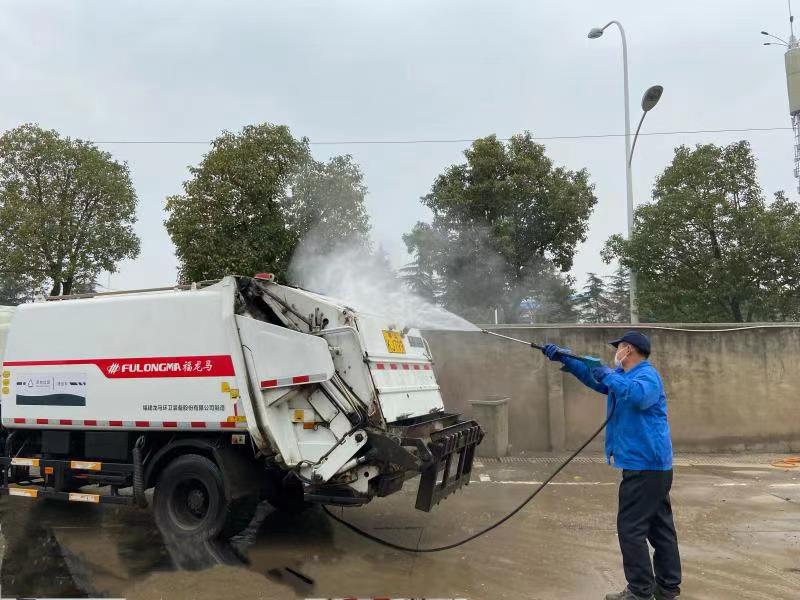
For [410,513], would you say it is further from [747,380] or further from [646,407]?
[747,380]

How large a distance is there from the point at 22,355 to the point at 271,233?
8.74m

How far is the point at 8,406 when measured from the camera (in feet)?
20.5

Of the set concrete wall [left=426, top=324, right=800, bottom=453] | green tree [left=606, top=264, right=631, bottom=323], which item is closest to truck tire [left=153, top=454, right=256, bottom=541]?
concrete wall [left=426, top=324, right=800, bottom=453]

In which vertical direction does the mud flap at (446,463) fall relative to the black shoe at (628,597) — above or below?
above

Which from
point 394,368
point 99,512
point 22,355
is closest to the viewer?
point 394,368

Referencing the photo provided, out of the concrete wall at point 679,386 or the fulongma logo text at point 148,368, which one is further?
the concrete wall at point 679,386

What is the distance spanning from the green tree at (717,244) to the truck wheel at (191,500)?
41.9ft

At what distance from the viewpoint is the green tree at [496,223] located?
16.7 metres

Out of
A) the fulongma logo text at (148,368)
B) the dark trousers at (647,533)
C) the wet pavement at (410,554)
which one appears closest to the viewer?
the dark trousers at (647,533)

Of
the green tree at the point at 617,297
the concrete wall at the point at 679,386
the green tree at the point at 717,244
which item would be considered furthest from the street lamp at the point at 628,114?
the green tree at the point at 617,297

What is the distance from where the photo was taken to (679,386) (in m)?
10.5

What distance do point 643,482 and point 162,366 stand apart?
4.13m

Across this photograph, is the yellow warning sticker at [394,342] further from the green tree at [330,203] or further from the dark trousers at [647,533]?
the green tree at [330,203]

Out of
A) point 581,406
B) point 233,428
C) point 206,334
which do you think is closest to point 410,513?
point 233,428
